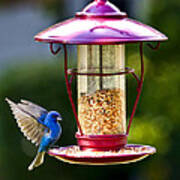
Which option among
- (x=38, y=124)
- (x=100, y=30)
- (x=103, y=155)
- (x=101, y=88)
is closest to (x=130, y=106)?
(x=38, y=124)

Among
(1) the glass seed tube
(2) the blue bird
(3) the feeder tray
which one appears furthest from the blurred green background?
(3) the feeder tray

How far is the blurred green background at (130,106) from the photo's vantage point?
11117mm

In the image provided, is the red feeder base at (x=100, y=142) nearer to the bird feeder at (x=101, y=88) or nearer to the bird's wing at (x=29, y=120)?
the bird feeder at (x=101, y=88)

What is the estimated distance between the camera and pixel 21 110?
6.74 meters

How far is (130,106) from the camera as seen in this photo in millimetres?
11055

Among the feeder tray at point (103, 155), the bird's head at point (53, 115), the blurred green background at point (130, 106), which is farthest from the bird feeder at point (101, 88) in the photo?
the blurred green background at point (130, 106)

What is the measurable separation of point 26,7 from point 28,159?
8.44 meters

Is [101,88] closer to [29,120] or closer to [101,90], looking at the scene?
[101,90]

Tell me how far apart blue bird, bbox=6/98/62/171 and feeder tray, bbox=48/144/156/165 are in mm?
321

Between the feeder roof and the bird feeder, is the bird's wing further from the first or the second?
the feeder roof

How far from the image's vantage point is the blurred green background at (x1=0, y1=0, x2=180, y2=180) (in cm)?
1112

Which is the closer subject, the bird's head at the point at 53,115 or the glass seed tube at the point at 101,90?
the glass seed tube at the point at 101,90

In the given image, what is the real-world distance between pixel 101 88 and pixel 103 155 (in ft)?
2.05

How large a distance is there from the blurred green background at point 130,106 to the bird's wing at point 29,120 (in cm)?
401
